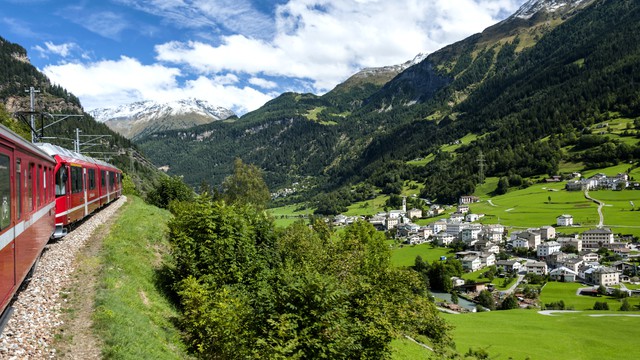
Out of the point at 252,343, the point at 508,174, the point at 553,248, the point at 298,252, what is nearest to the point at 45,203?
the point at 252,343

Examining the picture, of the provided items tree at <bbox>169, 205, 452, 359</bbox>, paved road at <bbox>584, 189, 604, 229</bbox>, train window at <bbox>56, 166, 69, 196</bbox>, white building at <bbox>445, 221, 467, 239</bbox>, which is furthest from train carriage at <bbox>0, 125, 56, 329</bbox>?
white building at <bbox>445, 221, 467, 239</bbox>

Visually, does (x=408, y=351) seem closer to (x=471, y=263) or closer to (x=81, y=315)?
(x=81, y=315)

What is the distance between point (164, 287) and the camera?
73.0 feet

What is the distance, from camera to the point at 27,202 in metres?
13.5

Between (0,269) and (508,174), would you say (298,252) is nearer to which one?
(0,269)

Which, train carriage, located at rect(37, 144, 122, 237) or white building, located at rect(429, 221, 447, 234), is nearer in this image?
train carriage, located at rect(37, 144, 122, 237)

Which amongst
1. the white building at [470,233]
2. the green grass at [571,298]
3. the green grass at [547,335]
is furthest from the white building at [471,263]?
the green grass at [547,335]

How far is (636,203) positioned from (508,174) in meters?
66.0

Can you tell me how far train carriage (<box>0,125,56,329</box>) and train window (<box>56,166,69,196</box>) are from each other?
6377mm

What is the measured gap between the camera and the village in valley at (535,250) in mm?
93169

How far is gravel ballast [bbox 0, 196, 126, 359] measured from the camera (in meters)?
10.3

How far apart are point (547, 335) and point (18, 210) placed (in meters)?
61.2

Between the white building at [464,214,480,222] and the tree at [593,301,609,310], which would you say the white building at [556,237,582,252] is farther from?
the tree at [593,301,609,310]

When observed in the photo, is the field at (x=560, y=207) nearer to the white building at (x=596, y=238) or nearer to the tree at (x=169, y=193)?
the white building at (x=596, y=238)
